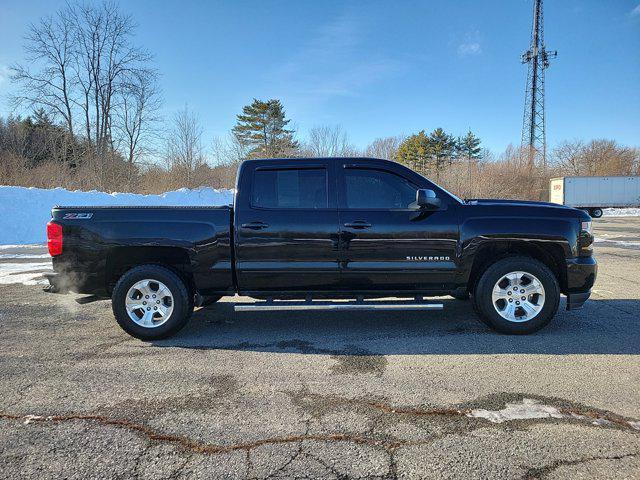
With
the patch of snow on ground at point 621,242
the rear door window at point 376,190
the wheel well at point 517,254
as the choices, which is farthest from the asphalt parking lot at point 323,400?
the patch of snow on ground at point 621,242

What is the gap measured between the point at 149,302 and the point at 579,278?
15.7 feet

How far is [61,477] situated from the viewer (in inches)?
91.0

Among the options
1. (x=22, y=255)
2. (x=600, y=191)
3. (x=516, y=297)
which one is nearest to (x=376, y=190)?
(x=516, y=297)

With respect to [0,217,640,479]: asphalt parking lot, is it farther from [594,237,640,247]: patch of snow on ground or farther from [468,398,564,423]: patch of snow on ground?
[594,237,640,247]: patch of snow on ground

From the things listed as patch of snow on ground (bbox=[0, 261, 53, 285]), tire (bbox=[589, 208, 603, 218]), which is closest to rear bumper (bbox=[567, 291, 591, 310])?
patch of snow on ground (bbox=[0, 261, 53, 285])

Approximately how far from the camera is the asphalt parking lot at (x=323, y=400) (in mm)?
2432

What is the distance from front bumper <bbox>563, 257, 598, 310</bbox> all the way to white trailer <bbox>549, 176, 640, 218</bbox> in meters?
34.0

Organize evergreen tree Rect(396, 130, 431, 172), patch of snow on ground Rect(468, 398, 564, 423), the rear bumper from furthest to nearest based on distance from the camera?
evergreen tree Rect(396, 130, 431, 172), the rear bumper, patch of snow on ground Rect(468, 398, 564, 423)

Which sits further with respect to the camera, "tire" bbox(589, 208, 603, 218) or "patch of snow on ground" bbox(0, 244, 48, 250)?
"tire" bbox(589, 208, 603, 218)

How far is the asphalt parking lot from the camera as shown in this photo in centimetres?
243

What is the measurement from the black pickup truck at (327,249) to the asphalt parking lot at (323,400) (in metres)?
0.42

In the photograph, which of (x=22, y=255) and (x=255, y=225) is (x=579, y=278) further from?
(x=22, y=255)

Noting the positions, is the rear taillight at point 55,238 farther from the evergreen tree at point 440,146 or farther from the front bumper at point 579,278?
the evergreen tree at point 440,146

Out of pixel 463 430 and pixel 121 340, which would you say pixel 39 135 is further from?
pixel 463 430
